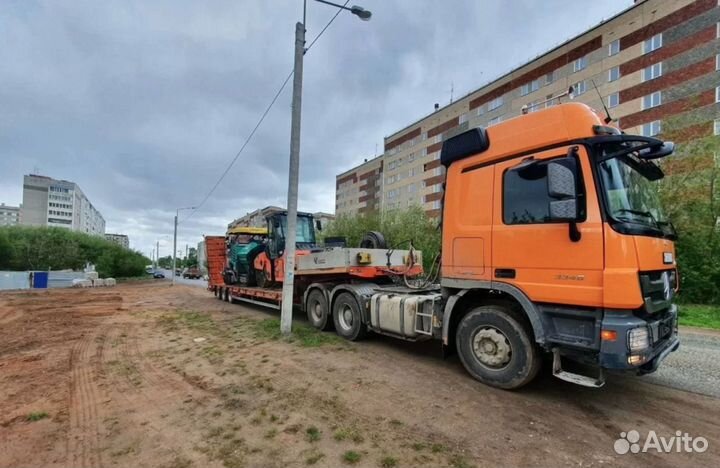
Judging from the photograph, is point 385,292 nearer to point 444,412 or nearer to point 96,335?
point 444,412

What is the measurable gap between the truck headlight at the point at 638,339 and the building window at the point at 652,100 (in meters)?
29.8

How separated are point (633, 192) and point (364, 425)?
12.3 ft

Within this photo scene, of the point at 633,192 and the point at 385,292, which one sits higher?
the point at 633,192

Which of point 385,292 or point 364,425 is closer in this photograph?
point 364,425

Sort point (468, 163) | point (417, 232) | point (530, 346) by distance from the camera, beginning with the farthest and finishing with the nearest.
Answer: point (417, 232), point (468, 163), point (530, 346)

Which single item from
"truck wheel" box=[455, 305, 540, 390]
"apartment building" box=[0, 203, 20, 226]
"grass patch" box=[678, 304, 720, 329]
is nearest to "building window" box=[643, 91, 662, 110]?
"grass patch" box=[678, 304, 720, 329]

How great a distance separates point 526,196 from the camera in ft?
13.4

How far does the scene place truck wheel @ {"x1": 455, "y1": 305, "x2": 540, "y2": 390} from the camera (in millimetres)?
4055

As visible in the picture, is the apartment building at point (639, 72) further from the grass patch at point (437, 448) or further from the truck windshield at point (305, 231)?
the grass patch at point (437, 448)

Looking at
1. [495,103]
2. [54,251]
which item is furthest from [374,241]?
[54,251]

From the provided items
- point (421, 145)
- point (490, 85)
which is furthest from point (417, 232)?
point (421, 145)

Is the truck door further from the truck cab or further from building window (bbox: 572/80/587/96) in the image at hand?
building window (bbox: 572/80/587/96)

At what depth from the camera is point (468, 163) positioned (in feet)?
15.7

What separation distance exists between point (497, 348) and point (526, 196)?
1.85m
